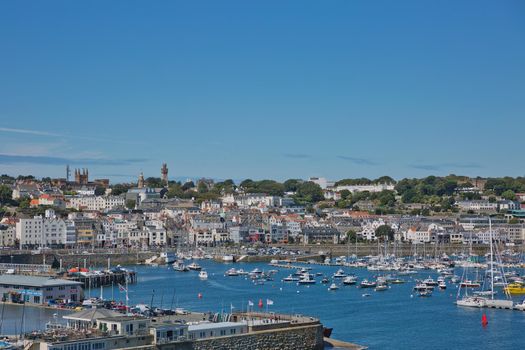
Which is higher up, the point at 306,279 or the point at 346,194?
the point at 346,194

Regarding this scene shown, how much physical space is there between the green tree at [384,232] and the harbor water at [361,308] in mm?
27196

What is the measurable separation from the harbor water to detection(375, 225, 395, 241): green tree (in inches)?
1071

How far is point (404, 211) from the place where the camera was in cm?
9881

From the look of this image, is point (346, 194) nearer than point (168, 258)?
No

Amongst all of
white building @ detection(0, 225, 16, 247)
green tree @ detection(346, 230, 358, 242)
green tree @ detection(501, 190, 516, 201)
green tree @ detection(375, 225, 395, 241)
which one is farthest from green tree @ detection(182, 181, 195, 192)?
white building @ detection(0, 225, 16, 247)

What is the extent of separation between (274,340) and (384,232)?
191ft

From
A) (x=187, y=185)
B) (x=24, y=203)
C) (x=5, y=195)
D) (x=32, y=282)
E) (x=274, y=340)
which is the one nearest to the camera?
(x=274, y=340)

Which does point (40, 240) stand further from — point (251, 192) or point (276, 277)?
point (251, 192)

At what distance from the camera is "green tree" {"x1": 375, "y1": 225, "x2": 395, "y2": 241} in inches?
3091

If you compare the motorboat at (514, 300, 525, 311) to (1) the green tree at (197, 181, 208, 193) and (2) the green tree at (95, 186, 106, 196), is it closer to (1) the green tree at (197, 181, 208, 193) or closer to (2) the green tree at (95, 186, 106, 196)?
(2) the green tree at (95, 186, 106, 196)

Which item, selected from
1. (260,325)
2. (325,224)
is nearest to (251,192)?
(325,224)

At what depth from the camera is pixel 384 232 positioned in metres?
78.8

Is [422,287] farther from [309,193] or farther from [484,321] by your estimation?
[309,193]

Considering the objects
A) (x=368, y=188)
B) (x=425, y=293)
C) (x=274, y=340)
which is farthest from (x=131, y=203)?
(x=274, y=340)
